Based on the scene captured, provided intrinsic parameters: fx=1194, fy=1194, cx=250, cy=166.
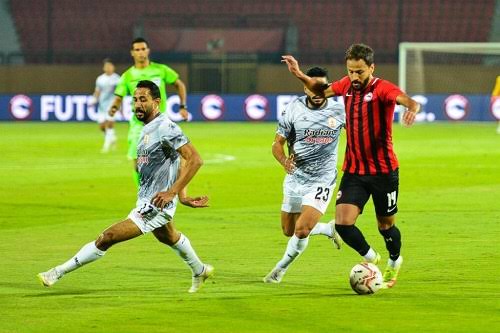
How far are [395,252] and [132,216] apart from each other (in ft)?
7.26

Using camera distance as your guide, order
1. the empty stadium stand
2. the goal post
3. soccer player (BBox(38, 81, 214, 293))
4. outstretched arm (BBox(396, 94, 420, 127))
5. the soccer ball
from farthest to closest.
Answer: the empty stadium stand < the goal post < the soccer ball < soccer player (BBox(38, 81, 214, 293)) < outstretched arm (BBox(396, 94, 420, 127))

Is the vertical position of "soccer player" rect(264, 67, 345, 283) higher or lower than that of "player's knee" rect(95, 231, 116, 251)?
higher

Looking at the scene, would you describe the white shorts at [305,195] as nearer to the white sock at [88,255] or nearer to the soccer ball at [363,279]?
the soccer ball at [363,279]

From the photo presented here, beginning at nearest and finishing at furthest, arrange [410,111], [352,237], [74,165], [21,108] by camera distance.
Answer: [410,111], [352,237], [74,165], [21,108]

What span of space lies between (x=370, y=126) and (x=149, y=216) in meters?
1.87

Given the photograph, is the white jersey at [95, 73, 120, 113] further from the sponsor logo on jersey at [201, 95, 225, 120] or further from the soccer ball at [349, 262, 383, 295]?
the soccer ball at [349, 262, 383, 295]

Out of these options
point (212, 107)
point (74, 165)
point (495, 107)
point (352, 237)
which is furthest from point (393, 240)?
point (212, 107)

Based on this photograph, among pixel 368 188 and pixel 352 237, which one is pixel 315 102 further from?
pixel 352 237

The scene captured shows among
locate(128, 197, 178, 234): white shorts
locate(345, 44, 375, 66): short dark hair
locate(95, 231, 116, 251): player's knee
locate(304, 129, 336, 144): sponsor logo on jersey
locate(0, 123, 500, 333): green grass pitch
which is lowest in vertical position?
locate(0, 123, 500, 333): green grass pitch

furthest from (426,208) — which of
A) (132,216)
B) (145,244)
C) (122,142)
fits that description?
(122,142)

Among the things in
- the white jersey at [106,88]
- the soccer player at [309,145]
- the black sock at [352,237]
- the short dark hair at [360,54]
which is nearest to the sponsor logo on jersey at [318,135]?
the soccer player at [309,145]

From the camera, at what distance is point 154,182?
367 inches

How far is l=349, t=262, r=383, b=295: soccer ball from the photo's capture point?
9.21 metres

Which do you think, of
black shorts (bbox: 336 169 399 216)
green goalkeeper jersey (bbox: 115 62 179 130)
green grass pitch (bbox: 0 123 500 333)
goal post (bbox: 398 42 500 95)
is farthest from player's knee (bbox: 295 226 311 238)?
goal post (bbox: 398 42 500 95)
